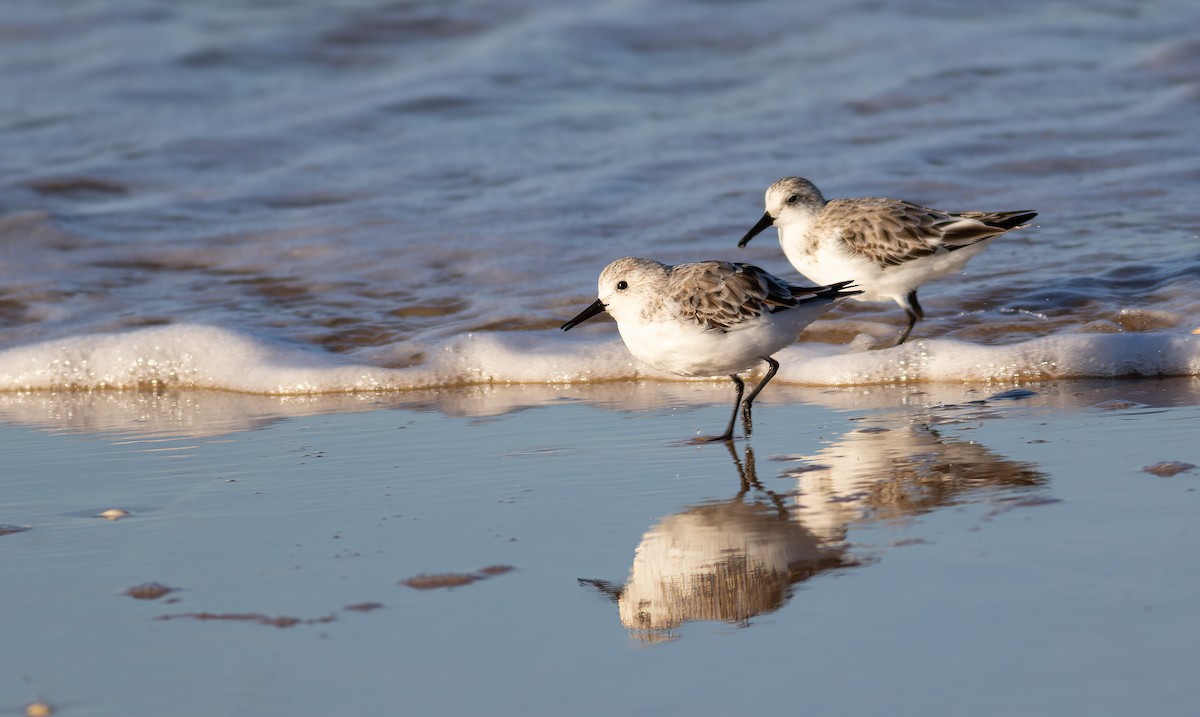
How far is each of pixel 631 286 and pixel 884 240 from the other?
6.28ft

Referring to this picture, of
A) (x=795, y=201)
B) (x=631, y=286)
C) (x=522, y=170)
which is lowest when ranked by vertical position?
(x=631, y=286)

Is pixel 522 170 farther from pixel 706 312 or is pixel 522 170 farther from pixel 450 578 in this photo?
pixel 450 578

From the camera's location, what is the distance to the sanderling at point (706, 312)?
5.36 meters

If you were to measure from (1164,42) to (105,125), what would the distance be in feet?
36.1

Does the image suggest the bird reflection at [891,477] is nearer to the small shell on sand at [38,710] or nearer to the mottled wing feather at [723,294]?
the mottled wing feather at [723,294]

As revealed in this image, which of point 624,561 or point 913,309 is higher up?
point 913,309

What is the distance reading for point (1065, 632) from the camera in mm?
3273

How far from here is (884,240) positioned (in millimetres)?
6941

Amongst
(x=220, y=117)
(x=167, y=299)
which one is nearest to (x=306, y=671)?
(x=167, y=299)

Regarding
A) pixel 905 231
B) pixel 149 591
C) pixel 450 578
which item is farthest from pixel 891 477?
pixel 905 231

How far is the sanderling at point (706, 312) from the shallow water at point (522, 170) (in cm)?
113

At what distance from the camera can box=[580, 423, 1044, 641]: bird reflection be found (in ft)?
12.0

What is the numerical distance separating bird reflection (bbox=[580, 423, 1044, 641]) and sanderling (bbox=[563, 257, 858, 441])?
0.39m

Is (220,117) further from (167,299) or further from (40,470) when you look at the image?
(40,470)
